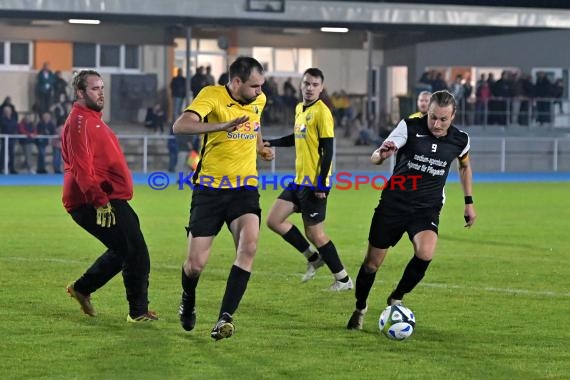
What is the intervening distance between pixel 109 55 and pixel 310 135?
30538mm

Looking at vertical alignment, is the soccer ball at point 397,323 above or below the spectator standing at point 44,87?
below

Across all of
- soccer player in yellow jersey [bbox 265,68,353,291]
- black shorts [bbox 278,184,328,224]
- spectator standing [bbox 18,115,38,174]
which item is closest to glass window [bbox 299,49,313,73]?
spectator standing [bbox 18,115,38,174]

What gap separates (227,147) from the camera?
29.4ft

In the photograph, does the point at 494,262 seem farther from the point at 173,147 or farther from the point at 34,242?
the point at 173,147

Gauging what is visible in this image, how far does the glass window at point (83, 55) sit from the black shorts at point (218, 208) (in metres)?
32.9

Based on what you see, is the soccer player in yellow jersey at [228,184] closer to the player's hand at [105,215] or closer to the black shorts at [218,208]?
the black shorts at [218,208]

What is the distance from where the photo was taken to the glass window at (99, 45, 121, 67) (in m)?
41.6

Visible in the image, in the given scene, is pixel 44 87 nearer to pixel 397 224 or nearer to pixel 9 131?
pixel 9 131

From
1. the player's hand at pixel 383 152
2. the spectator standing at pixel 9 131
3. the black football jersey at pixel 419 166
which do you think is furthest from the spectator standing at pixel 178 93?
the player's hand at pixel 383 152

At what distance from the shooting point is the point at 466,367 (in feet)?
25.8

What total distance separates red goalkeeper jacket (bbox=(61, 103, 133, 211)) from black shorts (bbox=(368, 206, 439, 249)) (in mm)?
1896

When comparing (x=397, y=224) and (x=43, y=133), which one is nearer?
(x=397, y=224)

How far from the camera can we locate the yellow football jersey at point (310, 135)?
1174cm

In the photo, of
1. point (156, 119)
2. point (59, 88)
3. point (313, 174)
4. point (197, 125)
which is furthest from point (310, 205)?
point (59, 88)
